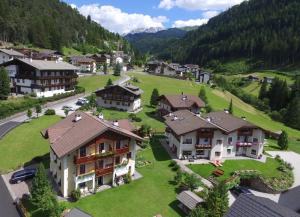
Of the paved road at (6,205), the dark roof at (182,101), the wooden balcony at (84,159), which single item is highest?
the dark roof at (182,101)

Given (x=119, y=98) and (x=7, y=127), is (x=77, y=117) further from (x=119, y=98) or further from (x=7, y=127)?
(x=119, y=98)

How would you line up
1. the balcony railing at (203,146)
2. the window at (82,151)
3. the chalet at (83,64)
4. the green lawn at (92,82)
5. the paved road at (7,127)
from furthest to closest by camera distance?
the chalet at (83,64)
the green lawn at (92,82)
the paved road at (7,127)
the balcony railing at (203,146)
the window at (82,151)

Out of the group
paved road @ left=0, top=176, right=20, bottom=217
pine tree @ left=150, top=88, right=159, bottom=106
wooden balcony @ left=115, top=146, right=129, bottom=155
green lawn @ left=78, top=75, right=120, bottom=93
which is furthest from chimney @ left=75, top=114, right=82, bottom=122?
green lawn @ left=78, top=75, right=120, bottom=93

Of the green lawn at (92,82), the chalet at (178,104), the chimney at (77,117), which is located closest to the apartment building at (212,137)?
the chalet at (178,104)

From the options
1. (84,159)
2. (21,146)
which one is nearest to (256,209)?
(84,159)

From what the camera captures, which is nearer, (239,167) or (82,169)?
(82,169)

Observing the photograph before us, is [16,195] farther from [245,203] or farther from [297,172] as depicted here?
[297,172]

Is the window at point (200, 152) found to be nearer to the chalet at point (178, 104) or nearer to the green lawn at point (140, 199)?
the green lawn at point (140, 199)
